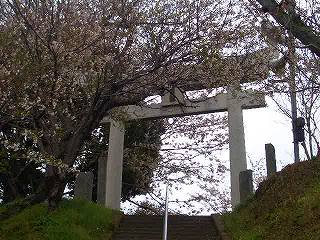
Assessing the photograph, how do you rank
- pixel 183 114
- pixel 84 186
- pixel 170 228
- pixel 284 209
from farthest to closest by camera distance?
1. pixel 183 114
2. pixel 84 186
3. pixel 170 228
4. pixel 284 209

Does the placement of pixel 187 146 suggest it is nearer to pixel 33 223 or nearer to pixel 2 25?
pixel 33 223

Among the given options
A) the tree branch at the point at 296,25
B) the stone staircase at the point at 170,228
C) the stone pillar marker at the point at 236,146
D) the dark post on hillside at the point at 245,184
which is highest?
the stone pillar marker at the point at 236,146

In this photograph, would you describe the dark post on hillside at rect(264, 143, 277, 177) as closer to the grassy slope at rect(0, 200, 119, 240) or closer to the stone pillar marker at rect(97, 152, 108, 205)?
the grassy slope at rect(0, 200, 119, 240)

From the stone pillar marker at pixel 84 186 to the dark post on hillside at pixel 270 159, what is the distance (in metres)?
5.39

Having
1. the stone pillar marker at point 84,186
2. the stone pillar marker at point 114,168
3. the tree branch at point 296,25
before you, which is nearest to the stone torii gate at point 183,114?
the stone pillar marker at point 114,168

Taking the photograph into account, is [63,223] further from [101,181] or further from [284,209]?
[284,209]

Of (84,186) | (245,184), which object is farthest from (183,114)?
(84,186)

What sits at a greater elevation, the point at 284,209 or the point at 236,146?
the point at 236,146

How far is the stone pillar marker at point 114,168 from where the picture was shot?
16812 mm

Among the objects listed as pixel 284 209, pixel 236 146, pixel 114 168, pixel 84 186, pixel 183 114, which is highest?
pixel 183 114

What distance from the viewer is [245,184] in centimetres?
1457

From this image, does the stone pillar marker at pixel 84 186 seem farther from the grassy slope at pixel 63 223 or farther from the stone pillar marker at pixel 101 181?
the stone pillar marker at pixel 101 181

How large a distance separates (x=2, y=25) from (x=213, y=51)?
4977mm

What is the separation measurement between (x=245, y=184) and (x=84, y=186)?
4.86 meters
